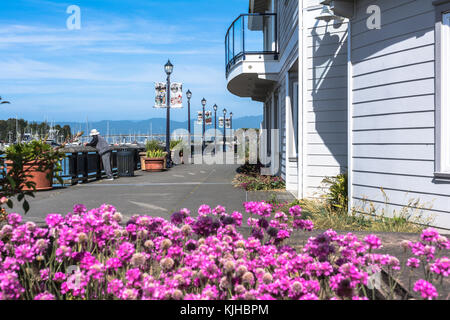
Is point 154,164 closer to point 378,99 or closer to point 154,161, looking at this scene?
point 154,161

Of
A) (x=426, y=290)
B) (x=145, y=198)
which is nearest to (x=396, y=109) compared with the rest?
(x=426, y=290)

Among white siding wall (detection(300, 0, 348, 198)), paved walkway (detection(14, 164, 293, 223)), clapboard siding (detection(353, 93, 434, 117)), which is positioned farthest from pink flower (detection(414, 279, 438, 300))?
white siding wall (detection(300, 0, 348, 198))

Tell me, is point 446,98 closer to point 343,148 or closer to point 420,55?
point 420,55

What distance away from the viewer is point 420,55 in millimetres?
6379

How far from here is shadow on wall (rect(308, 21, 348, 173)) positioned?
9.65 m

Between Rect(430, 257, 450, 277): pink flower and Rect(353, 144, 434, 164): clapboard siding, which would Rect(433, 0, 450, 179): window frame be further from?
Rect(430, 257, 450, 277): pink flower

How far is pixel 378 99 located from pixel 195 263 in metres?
5.42

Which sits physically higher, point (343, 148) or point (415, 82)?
point (415, 82)

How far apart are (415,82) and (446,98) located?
1.88ft

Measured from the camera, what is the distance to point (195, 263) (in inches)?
107

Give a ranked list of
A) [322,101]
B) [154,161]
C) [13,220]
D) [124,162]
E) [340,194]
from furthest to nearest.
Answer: [154,161] → [124,162] → [322,101] → [340,194] → [13,220]

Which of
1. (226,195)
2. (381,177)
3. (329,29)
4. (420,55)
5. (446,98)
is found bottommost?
(226,195)
